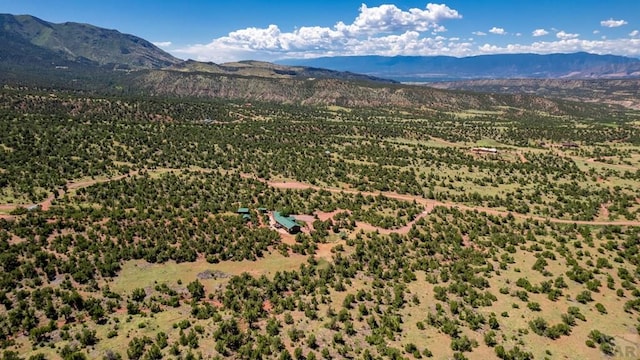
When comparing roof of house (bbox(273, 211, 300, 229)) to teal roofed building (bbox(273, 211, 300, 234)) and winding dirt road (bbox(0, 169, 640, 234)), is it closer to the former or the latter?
teal roofed building (bbox(273, 211, 300, 234))

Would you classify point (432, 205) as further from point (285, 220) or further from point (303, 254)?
point (303, 254)

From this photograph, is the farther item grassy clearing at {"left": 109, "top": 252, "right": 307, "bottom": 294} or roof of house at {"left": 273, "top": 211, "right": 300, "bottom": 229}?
roof of house at {"left": 273, "top": 211, "right": 300, "bottom": 229}

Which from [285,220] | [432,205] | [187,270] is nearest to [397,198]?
[432,205]

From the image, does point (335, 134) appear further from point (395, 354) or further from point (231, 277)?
point (395, 354)

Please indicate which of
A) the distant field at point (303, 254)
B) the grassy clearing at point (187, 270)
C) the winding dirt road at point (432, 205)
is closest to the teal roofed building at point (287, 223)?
the distant field at point (303, 254)

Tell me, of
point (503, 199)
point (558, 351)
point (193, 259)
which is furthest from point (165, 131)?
point (558, 351)

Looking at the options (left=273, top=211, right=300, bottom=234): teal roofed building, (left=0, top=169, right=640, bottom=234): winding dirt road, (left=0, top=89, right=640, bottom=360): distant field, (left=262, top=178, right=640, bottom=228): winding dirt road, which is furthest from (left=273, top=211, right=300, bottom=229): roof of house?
(left=262, top=178, right=640, bottom=228): winding dirt road

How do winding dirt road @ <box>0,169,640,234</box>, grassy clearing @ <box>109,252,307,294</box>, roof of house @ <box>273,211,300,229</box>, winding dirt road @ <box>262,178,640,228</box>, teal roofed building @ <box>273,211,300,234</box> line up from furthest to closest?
winding dirt road @ <box>262,178,640,228</box>, winding dirt road @ <box>0,169,640,234</box>, roof of house @ <box>273,211,300,229</box>, teal roofed building @ <box>273,211,300,234</box>, grassy clearing @ <box>109,252,307,294</box>

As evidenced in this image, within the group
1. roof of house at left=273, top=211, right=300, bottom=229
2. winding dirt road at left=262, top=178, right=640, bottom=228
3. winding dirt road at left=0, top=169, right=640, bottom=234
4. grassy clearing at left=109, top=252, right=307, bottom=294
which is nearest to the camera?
grassy clearing at left=109, top=252, right=307, bottom=294
